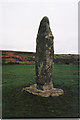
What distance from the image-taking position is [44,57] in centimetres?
614

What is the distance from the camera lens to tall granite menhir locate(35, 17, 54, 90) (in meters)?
6.14

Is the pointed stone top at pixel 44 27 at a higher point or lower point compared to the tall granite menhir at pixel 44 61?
higher

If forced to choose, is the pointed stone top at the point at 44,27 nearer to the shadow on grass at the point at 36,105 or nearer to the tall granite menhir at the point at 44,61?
the tall granite menhir at the point at 44,61

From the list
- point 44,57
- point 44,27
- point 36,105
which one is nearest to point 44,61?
point 44,57

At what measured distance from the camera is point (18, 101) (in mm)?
5422

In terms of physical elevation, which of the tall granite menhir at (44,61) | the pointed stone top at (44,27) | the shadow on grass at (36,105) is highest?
the pointed stone top at (44,27)

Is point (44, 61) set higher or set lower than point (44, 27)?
lower

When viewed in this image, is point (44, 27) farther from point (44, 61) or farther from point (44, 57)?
point (44, 61)

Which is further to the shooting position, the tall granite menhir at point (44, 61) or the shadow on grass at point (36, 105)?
the tall granite menhir at point (44, 61)

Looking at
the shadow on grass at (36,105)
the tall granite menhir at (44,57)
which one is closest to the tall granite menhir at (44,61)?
the tall granite menhir at (44,57)

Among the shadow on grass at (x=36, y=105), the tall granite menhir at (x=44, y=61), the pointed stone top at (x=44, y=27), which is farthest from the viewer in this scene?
the pointed stone top at (x=44, y=27)

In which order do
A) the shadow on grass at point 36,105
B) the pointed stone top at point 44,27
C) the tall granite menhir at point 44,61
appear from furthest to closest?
the pointed stone top at point 44,27, the tall granite menhir at point 44,61, the shadow on grass at point 36,105

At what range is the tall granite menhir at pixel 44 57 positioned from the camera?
20.1 ft

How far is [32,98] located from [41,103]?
0.61 meters
